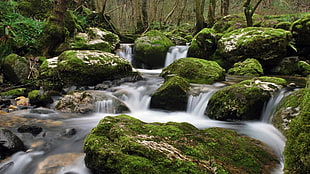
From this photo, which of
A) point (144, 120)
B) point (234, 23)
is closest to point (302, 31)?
point (234, 23)

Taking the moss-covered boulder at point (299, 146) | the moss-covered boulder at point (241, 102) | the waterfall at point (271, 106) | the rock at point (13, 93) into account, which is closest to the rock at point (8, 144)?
the moss-covered boulder at point (299, 146)

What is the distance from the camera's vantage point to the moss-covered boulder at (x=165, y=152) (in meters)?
1.97

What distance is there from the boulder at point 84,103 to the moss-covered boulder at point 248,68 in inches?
206

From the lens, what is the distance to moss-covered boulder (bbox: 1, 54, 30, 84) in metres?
6.68

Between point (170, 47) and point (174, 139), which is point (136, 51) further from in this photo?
point (174, 139)

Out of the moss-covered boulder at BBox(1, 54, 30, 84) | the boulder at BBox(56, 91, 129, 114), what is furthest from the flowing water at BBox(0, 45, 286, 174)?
the moss-covered boulder at BBox(1, 54, 30, 84)

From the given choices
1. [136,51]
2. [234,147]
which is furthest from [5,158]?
[136,51]

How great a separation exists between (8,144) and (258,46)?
8751 mm

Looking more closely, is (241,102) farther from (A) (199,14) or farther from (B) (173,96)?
(A) (199,14)

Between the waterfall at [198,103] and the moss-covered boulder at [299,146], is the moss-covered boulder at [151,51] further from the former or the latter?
the moss-covered boulder at [299,146]

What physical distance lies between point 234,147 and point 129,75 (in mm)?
5768

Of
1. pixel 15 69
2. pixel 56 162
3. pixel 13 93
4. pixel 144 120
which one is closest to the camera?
pixel 56 162

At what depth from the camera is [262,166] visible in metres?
2.28

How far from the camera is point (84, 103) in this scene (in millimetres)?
5328
